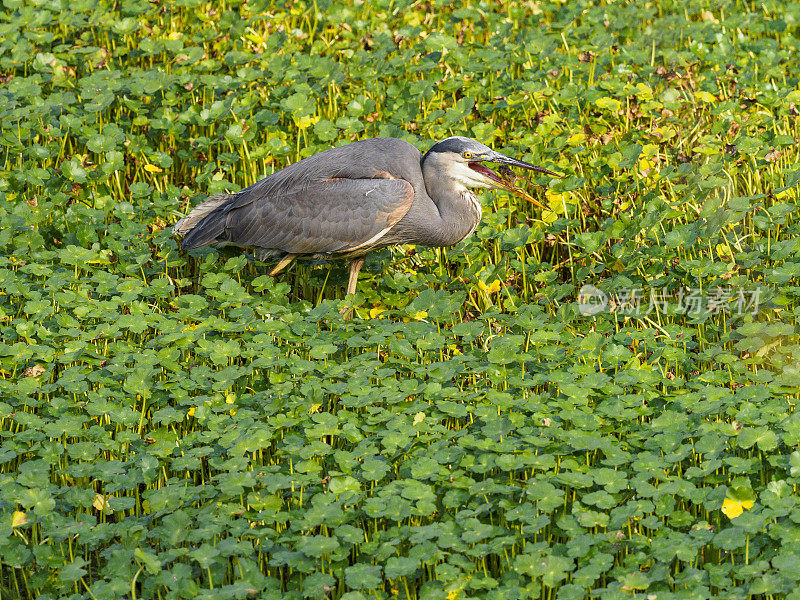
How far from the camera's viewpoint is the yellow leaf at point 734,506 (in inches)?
161

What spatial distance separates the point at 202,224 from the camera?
659 centimetres

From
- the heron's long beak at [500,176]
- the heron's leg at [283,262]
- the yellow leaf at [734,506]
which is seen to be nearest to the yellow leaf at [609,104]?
the heron's long beak at [500,176]

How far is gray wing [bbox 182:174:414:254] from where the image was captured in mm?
6027

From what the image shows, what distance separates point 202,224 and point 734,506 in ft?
12.9

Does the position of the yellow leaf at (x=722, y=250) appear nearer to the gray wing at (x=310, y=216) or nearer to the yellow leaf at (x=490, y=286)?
the yellow leaf at (x=490, y=286)

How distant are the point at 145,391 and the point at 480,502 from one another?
1906mm

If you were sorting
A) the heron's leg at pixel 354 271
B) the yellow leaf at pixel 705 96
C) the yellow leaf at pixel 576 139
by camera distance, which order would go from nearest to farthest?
the heron's leg at pixel 354 271 → the yellow leaf at pixel 576 139 → the yellow leaf at pixel 705 96

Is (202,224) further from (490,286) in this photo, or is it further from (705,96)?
(705,96)

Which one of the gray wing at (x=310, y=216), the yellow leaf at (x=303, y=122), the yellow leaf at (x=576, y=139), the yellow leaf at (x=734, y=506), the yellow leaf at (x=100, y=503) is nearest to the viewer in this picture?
the yellow leaf at (x=734, y=506)

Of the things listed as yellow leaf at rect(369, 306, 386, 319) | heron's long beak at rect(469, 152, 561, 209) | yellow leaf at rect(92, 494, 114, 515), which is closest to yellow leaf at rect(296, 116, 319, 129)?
heron's long beak at rect(469, 152, 561, 209)

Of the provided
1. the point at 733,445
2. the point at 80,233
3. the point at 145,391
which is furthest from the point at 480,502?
the point at 80,233

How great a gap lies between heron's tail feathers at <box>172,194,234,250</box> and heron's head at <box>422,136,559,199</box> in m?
1.45

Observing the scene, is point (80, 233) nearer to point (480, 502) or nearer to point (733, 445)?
point (480, 502)

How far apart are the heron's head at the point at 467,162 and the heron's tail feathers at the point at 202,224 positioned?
1.45 meters
